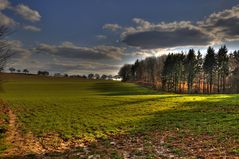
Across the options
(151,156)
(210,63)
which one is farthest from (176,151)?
(210,63)

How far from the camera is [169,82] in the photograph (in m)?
135

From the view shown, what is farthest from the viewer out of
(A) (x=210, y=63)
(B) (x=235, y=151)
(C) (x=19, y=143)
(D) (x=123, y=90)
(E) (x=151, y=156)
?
(A) (x=210, y=63)

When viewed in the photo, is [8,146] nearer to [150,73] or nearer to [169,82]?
[169,82]

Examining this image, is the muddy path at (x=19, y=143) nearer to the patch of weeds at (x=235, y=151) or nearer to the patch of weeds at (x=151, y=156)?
the patch of weeds at (x=151, y=156)

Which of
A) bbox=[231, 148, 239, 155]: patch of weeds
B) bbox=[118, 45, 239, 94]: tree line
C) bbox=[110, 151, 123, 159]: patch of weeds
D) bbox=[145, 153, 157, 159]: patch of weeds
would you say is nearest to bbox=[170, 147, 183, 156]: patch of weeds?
bbox=[145, 153, 157, 159]: patch of weeds

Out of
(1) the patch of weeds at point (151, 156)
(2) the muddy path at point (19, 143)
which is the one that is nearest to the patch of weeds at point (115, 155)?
(1) the patch of weeds at point (151, 156)

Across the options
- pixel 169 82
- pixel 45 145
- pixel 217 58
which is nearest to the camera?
pixel 45 145

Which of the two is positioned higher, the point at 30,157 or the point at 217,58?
the point at 217,58

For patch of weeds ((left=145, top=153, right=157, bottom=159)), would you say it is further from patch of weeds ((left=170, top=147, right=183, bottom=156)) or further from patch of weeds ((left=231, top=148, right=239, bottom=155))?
patch of weeds ((left=231, top=148, right=239, bottom=155))

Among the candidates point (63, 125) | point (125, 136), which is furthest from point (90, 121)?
point (125, 136)

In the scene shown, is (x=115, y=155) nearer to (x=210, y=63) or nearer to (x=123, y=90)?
(x=123, y=90)

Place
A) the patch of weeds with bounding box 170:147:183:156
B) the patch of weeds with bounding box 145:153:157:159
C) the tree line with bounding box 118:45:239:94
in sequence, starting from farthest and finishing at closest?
the tree line with bounding box 118:45:239:94 → the patch of weeds with bounding box 170:147:183:156 → the patch of weeds with bounding box 145:153:157:159

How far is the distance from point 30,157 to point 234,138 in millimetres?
13159

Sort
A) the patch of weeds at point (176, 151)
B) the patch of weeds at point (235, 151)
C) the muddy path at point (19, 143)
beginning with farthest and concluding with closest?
1. the muddy path at point (19, 143)
2. the patch of weeds at point (176, 151)
3. the patch of weeds at point (235, 151)
